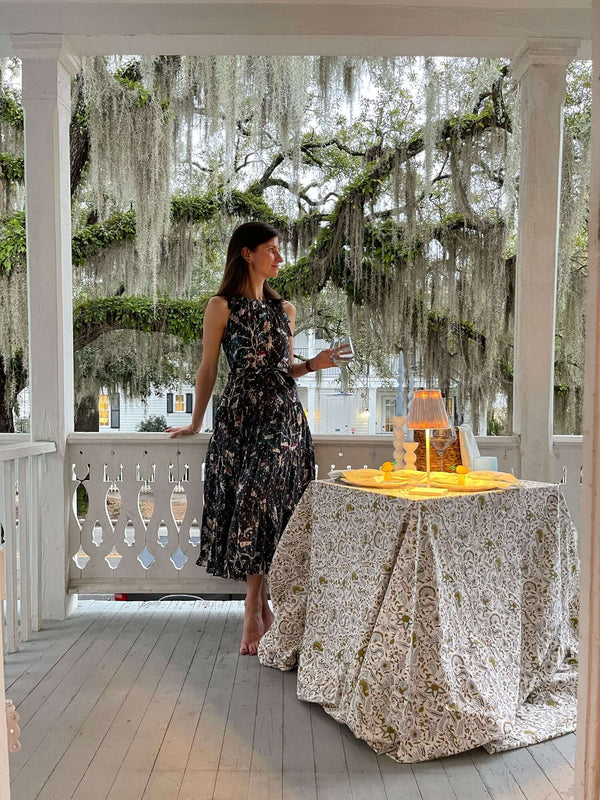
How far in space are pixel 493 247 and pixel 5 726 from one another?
5.08m

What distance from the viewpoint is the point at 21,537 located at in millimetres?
3098

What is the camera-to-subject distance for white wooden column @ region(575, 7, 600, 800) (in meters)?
1.09

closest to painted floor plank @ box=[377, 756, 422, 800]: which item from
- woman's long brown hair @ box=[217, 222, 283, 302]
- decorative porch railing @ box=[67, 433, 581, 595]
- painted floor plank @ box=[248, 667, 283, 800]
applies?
painted floor plank @ box=[248, 667, 283, 800]

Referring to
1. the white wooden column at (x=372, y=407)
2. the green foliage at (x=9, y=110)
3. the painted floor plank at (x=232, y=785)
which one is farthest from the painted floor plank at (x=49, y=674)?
the green foliage at (x=9, y=110)

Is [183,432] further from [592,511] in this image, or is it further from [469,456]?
[592,511]

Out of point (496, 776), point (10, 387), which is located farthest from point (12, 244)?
point (496, 776)

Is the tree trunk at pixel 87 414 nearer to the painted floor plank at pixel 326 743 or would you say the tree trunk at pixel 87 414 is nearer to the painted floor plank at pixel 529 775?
the painted floor plank at pixel 326 743

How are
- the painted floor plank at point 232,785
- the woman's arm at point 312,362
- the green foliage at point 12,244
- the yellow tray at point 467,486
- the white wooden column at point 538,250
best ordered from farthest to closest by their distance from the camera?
the green foliage at point 12,244
the white wooden column at point 538,250
the woman's arm at point 312,362
the yellow tray at point 467,486
the painted floor plank at point 232,785

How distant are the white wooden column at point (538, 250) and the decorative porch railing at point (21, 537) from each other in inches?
89.5

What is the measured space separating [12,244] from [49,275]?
2.36 m

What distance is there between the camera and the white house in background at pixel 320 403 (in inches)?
244

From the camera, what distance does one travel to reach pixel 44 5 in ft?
10.4

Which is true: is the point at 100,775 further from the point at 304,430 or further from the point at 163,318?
the point at 163,318

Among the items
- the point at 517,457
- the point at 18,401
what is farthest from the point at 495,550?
the point at 18,401
